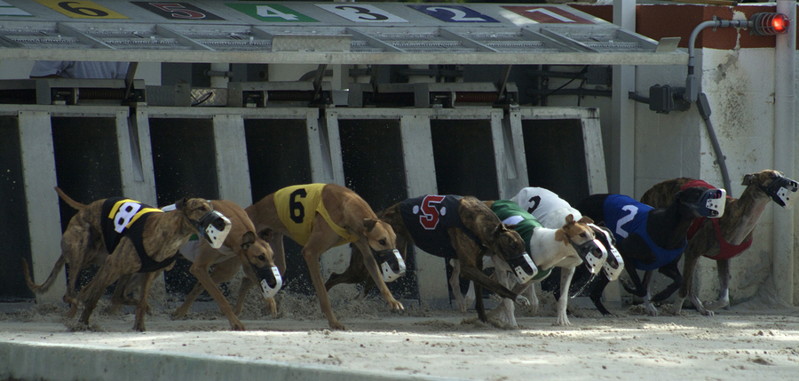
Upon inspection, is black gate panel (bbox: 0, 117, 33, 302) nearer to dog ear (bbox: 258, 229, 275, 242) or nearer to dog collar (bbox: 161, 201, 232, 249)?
dog ear (bbox: 258, 229, 275, 242)

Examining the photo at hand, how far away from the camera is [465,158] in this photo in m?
10.7

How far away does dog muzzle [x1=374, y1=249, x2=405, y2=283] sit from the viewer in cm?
763

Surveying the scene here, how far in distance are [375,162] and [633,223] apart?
229 cm

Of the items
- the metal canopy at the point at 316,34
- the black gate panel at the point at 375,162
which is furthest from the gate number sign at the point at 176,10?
the black gate panel at the point at 375,162

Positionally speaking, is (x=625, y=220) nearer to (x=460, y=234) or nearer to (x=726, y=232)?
(x=726, y=232)

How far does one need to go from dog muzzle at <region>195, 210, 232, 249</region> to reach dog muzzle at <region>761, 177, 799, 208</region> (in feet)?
13.6

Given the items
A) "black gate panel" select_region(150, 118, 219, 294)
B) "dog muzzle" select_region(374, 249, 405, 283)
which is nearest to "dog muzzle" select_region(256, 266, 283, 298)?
"dog muzzle" select_region(374, 249, 405, 283)

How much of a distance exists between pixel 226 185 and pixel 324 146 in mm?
826

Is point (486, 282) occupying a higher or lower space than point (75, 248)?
lower

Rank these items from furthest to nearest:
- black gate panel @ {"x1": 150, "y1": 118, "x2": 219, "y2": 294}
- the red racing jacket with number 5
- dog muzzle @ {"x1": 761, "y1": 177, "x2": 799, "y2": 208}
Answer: black gate panel @ {"x1": 150, "y1": 118, "x2": 219, "y2": 294} < dog muzzle @ {"x1": 761, "y1": 177, "x2": 799, "y2": 208} < the red racing jacket with number 5

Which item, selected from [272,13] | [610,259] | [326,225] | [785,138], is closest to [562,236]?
[610,259]

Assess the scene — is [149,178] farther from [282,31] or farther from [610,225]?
[610,225]

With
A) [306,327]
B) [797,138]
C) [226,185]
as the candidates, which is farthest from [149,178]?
[797,138]

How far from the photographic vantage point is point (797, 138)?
1025 centimetres
